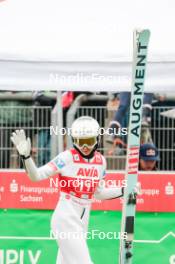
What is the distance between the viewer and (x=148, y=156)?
1020cm

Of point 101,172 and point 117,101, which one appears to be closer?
point 101,172

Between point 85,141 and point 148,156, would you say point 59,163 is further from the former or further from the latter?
point 148,156

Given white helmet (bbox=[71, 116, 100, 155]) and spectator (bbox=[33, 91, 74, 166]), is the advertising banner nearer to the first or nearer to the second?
white helmet (bbox=[71, 116, 100, 155])

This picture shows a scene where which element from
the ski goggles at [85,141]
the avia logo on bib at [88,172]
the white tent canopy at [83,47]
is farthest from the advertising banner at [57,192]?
the white tent canopy at [83,47]

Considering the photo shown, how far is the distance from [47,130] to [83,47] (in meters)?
2.72

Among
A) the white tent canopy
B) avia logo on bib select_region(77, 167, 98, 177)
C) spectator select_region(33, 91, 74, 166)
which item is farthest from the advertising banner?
the white tent canopy

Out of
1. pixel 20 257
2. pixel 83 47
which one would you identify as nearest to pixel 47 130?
pixel 20 257

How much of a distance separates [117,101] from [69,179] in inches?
106

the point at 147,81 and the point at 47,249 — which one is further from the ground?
the point at 147,81

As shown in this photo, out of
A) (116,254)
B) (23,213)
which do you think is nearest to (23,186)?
(23,213)

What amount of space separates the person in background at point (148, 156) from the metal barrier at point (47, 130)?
52 cm

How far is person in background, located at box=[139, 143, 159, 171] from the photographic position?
10.2 m

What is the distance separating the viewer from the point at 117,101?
11.0 metres

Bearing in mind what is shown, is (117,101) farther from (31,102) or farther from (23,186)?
(23,186)
